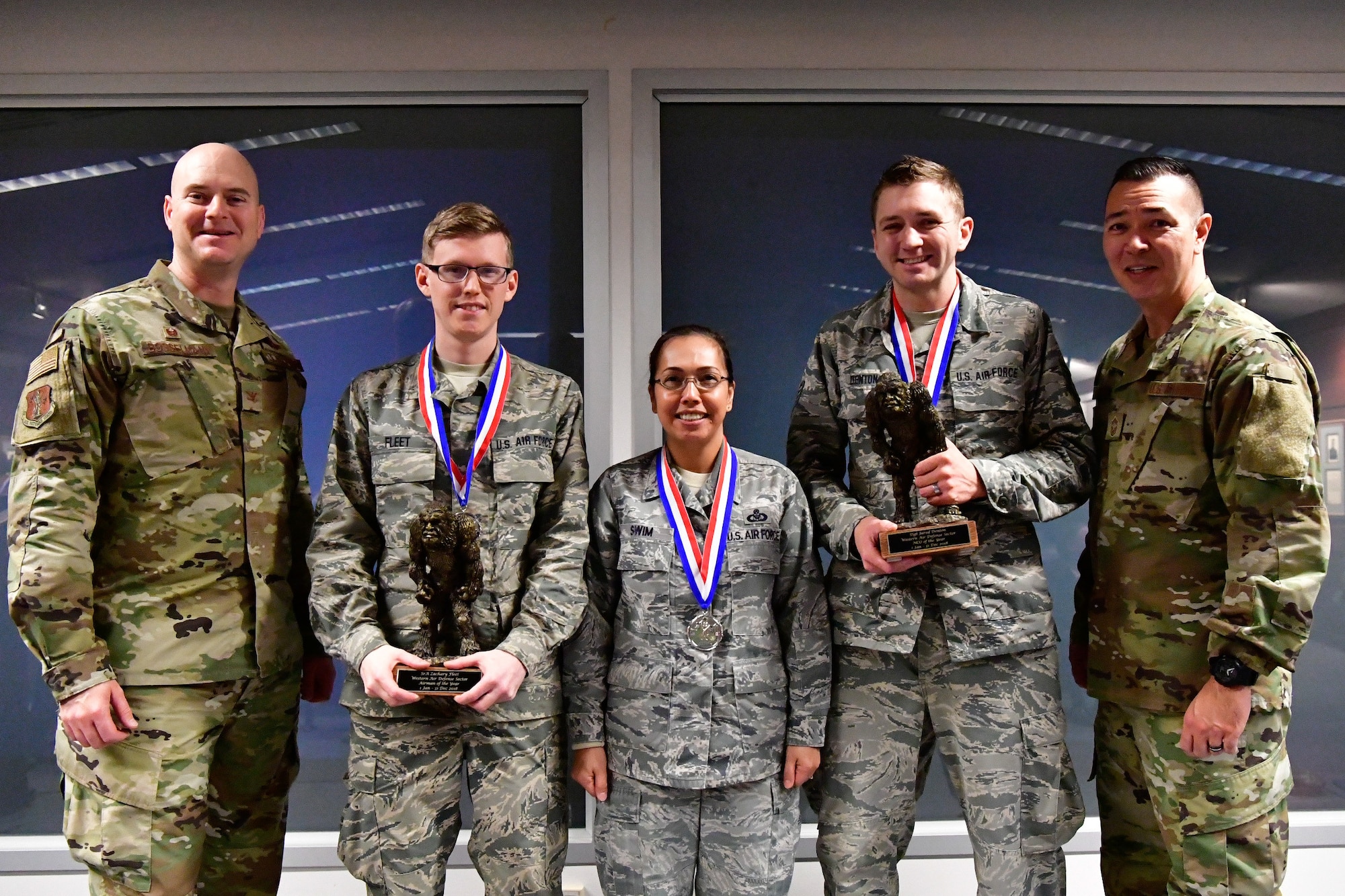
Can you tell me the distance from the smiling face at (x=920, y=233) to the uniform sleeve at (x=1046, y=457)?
33 cm

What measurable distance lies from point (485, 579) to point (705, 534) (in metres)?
0.60

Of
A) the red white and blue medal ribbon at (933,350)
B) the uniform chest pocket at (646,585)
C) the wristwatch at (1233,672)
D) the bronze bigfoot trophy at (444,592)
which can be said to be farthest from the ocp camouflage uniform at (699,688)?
the wristwatch at (1233,672)

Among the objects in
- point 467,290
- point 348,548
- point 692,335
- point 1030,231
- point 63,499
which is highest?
point 1030,231

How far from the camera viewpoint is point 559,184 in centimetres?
330

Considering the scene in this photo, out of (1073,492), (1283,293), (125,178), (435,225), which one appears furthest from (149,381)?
(1283,293)

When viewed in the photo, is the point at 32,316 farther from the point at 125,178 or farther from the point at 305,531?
the point at 305,531

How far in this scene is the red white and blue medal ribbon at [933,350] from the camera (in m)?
2.34

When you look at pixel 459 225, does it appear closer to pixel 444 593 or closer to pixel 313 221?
pixel 444 593

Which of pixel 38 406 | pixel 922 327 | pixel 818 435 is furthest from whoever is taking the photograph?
pixel 818 435

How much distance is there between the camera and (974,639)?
86.0 inches

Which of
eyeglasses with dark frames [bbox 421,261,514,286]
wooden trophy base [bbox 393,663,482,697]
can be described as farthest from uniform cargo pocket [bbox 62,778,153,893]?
eyeglasses with dark frames [bbox 421,261,514,286]

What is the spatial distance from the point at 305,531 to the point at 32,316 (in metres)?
1.76

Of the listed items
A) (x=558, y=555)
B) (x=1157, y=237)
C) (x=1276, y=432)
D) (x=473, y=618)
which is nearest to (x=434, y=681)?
(x=473, y=618)

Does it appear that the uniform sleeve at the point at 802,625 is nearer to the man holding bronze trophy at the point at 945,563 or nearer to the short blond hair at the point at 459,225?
the man holding bronze trophy at the point at 945,563
